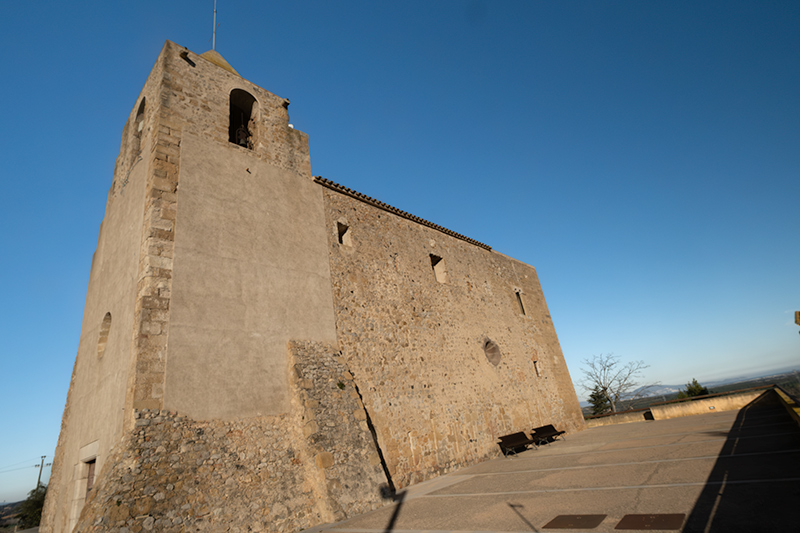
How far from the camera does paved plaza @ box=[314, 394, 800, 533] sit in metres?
3.83

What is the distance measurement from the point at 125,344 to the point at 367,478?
4.64 meters

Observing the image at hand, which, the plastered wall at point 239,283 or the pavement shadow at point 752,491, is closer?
the pavement shadow at point 752,491

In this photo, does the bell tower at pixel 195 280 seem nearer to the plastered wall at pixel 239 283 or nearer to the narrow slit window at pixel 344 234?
the plastered wall at pixel 239 283

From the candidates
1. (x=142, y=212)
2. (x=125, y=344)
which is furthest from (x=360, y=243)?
(x=125, y=344)

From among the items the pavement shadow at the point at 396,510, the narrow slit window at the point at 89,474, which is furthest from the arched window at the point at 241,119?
the pavement shadow at the point at 396,510

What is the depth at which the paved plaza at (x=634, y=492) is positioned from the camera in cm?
Result: 383

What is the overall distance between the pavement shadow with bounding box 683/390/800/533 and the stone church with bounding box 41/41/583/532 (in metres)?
4.73

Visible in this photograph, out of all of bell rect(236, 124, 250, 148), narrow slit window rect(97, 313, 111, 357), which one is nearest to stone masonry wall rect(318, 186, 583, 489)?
bell rect(236, 124, 250, 148)

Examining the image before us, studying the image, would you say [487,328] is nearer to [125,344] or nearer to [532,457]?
[532,457]

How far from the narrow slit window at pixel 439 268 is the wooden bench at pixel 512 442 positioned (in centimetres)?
506

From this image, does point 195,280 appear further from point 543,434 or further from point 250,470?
point 543,434

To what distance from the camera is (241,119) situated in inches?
414

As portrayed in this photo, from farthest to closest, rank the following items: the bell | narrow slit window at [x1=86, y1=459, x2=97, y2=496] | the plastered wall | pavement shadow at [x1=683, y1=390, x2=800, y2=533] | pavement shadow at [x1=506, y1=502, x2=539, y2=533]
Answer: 1. the bell
2. narrow slit window at [x1=86, y1=459, x2=97, y2=496]
3. the plastered wall
4. pavement shadow at [x1=506, y1=502, x2=539, y2=533]
5. pavement shadow at [x1=683, y1=390, x2=800, y2=533]

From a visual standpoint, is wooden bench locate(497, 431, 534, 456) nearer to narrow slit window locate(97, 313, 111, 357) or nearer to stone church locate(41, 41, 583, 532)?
stone church locate(41, 41, 583, 532)
